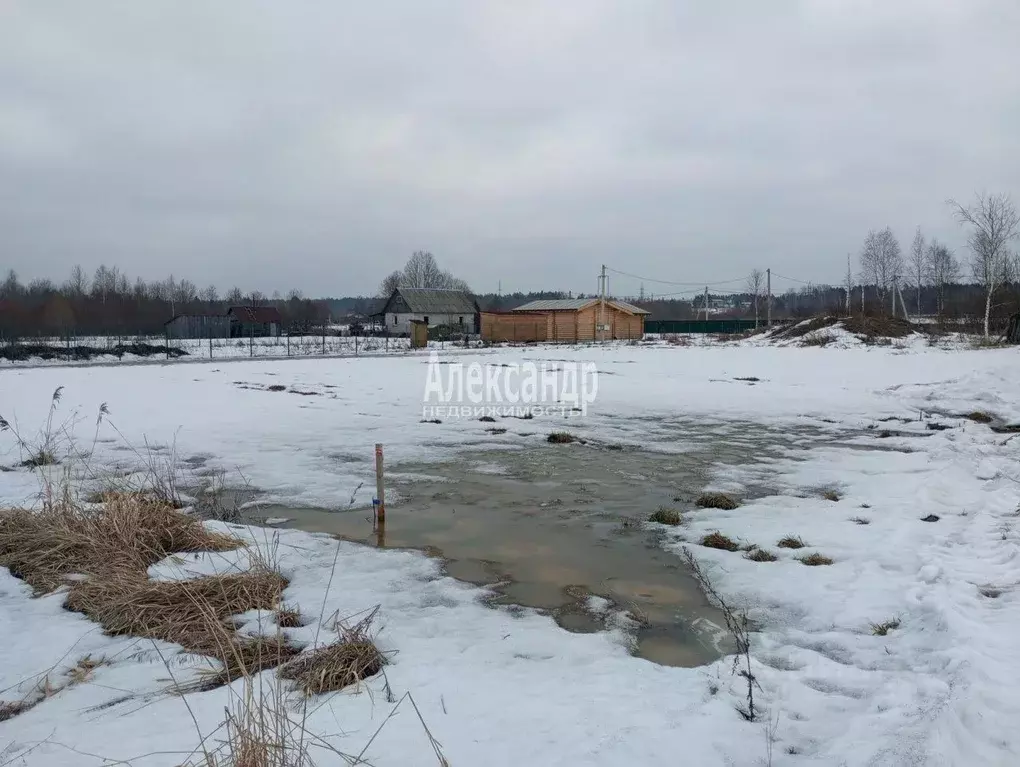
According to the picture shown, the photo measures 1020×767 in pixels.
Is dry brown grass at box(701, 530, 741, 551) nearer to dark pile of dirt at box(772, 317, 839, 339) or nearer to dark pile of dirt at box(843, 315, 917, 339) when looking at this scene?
dark pile of dirt at box(843, 315, 917, 339)

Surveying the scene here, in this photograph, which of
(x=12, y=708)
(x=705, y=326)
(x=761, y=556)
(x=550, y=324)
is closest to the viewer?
(x=12, y=708)

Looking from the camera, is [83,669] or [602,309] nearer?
[83,669]

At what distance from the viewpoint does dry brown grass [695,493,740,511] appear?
23.8 ft

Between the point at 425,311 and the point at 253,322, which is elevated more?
the point at 425,311

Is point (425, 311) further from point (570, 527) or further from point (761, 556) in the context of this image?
point (761, 556)

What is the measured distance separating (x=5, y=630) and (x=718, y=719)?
4472mm

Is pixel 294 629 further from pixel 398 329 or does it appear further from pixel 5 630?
pixel 398 329

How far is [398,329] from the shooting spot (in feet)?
206

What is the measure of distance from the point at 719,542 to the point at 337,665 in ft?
12.1

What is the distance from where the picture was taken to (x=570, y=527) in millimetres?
6777

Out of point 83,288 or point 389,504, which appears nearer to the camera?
point 389,504

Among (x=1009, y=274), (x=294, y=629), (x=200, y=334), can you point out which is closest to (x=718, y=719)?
(x=294, y=629)

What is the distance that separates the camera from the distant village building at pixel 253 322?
58.1 meters

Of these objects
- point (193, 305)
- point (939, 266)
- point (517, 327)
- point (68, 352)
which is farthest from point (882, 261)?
point (193, 305)
